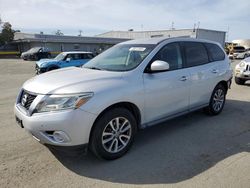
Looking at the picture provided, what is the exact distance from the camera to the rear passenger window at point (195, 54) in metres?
4.89

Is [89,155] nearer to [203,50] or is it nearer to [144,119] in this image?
[144,119]

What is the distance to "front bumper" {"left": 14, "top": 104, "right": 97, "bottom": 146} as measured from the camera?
3.13m

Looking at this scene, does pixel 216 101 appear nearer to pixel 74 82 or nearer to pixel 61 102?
pixel 74 82

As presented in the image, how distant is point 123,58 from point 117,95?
1.12 meters

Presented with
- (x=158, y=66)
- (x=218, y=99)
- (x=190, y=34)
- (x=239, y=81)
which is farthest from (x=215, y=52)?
(x=190, y=34)

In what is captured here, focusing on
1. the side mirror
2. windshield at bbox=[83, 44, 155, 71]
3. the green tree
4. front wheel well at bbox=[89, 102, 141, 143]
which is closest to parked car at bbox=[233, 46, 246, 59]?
windshield at bbox=[83, 44, 155, 71]

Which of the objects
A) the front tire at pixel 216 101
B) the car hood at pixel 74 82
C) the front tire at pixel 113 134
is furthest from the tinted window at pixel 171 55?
the front tire at pixel 216 101

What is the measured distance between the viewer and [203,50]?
17.9 ft

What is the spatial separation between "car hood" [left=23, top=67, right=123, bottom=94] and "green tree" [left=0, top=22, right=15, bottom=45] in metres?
49.6

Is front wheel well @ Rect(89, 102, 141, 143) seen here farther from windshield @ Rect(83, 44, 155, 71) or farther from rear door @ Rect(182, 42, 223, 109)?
rear door @ Rect(182, 42, 223, 109)

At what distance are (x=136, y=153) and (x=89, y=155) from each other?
2.42ft

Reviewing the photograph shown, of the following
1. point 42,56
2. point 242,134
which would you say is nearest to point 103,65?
point 242,134

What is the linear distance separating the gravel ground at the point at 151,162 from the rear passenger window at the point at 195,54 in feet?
4.38

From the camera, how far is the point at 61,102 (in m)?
3.18
